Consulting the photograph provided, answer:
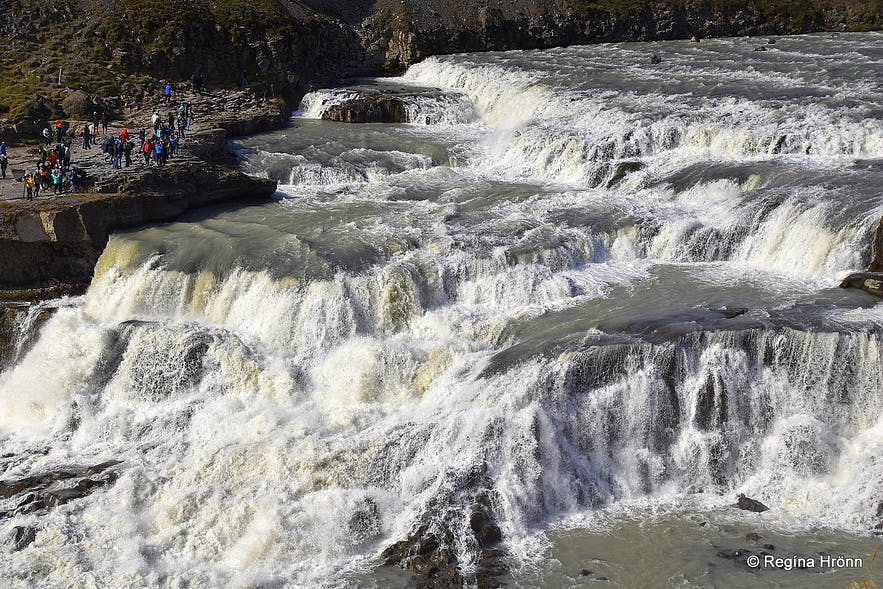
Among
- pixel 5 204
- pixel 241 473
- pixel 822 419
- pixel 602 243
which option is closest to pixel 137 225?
pixel 5 204

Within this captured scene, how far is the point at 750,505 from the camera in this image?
18.9 meters

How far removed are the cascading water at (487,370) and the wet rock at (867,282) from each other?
0.98 feet

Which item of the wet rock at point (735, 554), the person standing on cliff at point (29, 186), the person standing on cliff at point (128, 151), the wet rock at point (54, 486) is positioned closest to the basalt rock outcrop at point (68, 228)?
the person standing on cliff at point (29, 186)

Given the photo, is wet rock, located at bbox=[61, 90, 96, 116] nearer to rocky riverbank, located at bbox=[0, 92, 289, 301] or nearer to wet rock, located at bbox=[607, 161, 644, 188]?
rocky riverbank, located at bbox=[0, 92, 289, 301]

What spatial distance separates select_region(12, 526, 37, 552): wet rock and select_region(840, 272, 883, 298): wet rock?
65.9ft

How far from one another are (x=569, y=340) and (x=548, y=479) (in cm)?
380

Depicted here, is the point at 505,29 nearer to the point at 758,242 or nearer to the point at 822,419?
the point at 758,242

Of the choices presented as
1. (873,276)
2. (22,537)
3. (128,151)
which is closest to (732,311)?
(873,276)

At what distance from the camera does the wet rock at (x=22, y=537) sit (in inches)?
741

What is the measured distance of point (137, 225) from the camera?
30.9 m

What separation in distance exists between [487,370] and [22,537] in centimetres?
1074

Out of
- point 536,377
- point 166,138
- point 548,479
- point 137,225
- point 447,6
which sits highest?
point 447,6

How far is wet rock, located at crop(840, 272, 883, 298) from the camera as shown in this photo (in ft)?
74.2

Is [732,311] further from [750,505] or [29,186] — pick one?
[29,186]
